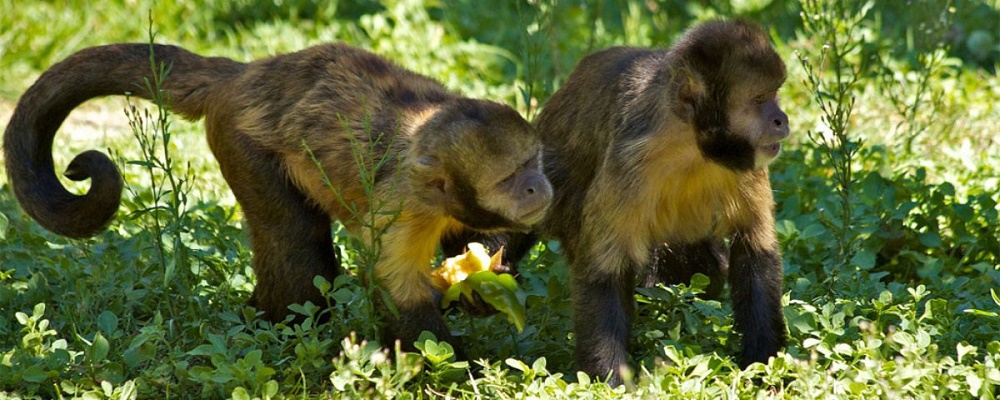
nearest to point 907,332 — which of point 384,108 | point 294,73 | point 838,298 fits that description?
point 838,298

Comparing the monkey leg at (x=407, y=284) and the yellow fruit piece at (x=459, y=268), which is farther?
the yellow fruit piece at (x=459, y=268)

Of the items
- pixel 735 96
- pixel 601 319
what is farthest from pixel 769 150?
pixel 601 319

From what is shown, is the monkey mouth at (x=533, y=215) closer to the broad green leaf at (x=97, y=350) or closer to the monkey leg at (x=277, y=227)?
the monkey leg at (x=277, y=227)

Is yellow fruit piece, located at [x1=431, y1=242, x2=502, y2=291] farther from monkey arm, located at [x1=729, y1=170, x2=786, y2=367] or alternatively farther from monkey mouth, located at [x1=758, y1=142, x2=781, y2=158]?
monkey mouth, located at [x1=758, y1=142, x2=781, y2=158]

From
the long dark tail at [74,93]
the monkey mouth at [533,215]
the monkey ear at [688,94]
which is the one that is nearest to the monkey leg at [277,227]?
the long dark tail at [74,93]

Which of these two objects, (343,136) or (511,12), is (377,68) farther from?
(511,12)

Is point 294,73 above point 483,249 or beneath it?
above

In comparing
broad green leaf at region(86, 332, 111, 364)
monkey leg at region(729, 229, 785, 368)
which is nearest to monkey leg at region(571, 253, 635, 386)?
monkey leg at region(729, 229, 785, 368)

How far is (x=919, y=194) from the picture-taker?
5684 mm

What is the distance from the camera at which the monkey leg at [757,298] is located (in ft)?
14.6

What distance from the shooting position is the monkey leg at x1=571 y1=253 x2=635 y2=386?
4.29 meters

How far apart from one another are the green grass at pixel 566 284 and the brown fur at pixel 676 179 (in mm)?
180

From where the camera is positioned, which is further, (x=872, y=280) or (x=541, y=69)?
(x=541, y=69)

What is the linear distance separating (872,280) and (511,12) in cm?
475
